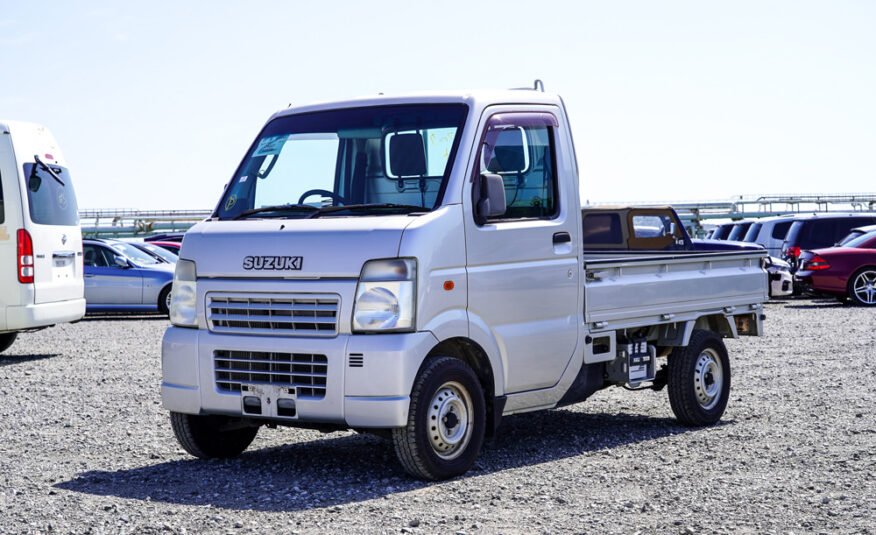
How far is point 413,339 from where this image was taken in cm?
673

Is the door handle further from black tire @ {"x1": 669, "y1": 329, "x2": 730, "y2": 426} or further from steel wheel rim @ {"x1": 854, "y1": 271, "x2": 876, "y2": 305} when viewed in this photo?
steel wheel rim @ {"x1": 854, "y1": 271, "x2": 876, "y2": 305}

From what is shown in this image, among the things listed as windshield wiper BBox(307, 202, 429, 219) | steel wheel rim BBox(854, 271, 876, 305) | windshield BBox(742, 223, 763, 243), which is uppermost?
windshield wiper BBox(307, 202, 429, 219)

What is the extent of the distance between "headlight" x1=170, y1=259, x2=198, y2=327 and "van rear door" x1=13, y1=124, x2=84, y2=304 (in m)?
7.04

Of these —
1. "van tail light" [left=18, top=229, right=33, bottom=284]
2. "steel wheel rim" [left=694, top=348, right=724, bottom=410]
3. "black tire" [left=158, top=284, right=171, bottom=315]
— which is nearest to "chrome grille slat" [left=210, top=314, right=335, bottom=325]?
"steel wheel rim" [left=694, top=348, right=724, bottom=410]

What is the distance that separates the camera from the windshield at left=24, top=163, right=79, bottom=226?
46.0ft

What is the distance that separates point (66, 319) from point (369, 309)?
883cm

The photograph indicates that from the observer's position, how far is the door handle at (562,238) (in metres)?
7.85

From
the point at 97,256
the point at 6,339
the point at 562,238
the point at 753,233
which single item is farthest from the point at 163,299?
the point at 562,238

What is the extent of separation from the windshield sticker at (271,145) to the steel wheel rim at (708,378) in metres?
3.88

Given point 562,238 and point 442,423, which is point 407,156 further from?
point 442,423

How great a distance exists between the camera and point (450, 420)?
7141 mm

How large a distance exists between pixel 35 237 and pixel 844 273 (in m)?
16.3

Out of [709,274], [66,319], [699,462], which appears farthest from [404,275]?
[66,319]

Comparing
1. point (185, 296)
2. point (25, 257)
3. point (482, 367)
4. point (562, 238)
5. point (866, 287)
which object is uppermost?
point (562, 238)
